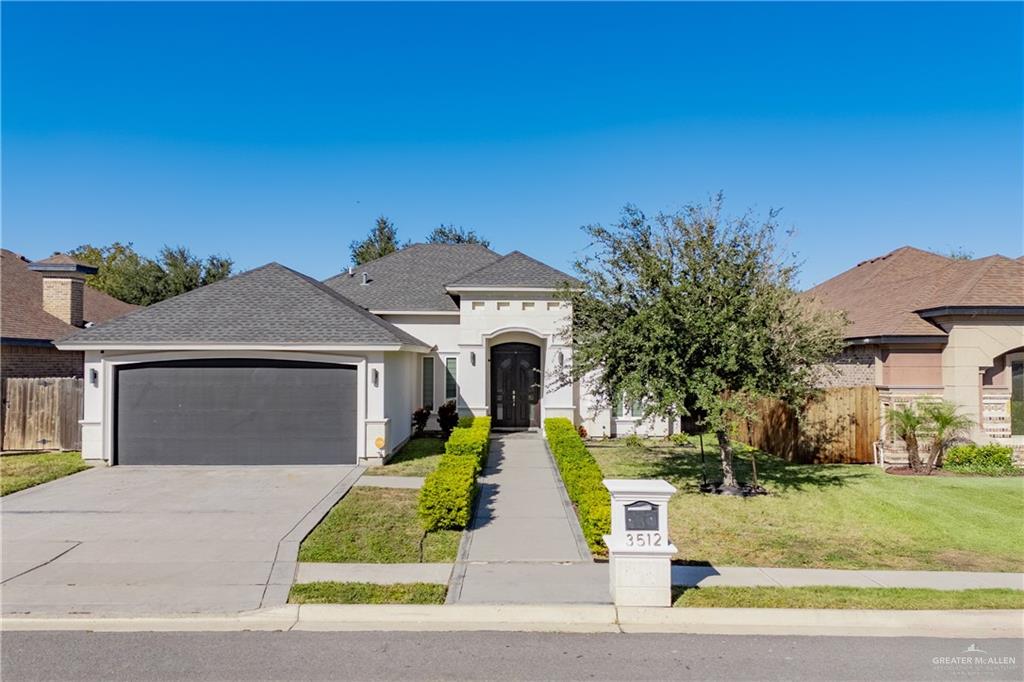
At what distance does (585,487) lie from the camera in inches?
367

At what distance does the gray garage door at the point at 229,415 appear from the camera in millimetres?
14211

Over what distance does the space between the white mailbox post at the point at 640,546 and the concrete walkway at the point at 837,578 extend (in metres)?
0.76

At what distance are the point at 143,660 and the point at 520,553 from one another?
4.31 m

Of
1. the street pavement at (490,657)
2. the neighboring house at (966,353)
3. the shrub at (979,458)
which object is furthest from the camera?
the neighboring house at (966,353)

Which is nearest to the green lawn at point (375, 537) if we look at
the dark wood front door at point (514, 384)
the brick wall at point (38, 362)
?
the dark wood front door at point (514, 384)

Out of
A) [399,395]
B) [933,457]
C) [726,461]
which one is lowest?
[933,457]

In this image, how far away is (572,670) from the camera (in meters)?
5.18

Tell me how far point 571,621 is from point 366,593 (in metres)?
2.19

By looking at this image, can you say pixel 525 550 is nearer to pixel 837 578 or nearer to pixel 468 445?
pixel 837 578

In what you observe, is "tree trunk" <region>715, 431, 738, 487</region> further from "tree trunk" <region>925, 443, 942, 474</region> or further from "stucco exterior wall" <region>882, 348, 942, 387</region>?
"stucco exterior wall" <region>882, 348, 942, 387</region>

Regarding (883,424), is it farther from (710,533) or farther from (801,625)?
(801,625)

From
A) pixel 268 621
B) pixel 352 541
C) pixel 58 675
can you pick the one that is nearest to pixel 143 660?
pixel 58 675

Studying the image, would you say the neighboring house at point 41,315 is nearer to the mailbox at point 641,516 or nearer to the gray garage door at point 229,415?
the gray garage door at point 229,415

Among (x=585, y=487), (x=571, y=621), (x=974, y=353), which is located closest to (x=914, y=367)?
(x=974, y=353)
